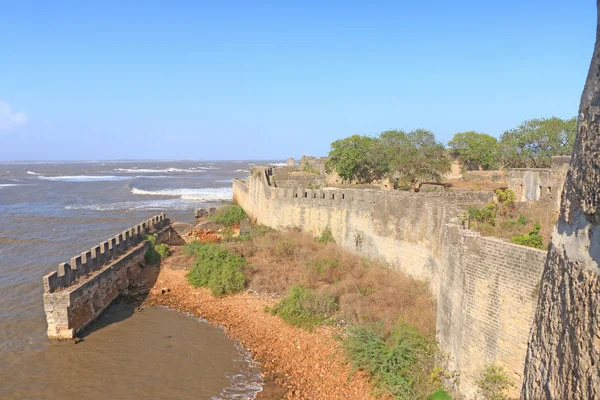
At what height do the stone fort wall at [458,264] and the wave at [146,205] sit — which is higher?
the stone fort wall at [458,264]

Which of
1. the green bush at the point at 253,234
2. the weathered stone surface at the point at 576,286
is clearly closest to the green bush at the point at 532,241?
the weathered stone surface at the point at 576,286

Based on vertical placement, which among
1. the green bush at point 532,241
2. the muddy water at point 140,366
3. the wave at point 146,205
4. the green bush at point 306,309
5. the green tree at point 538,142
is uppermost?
the green tree at point 538,142

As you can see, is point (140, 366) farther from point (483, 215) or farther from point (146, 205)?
point (146, 205)

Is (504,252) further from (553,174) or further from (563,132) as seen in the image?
(563,132)

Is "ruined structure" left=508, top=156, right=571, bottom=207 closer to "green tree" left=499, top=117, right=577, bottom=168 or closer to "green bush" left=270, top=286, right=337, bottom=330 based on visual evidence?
"green bush" left=270, top=286, right=337, bottom=330

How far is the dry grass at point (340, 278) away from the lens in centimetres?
1223

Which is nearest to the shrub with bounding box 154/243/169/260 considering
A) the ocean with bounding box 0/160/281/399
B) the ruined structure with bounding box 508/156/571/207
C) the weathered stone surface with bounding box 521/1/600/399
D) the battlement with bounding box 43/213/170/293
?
the battlement with bounding box 43/213/170/293

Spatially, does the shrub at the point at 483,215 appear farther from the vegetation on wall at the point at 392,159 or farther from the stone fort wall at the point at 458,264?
the vegetation on wall at the point at 392,159

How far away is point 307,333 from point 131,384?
15.8 feet

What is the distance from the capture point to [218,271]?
17.0 m

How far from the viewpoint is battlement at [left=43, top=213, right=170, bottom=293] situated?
13211 mm

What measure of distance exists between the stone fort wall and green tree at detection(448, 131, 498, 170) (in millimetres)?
20708

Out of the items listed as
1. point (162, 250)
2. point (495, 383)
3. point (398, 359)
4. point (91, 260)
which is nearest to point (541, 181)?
point (398, 359)

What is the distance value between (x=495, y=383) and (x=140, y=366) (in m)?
8.94
